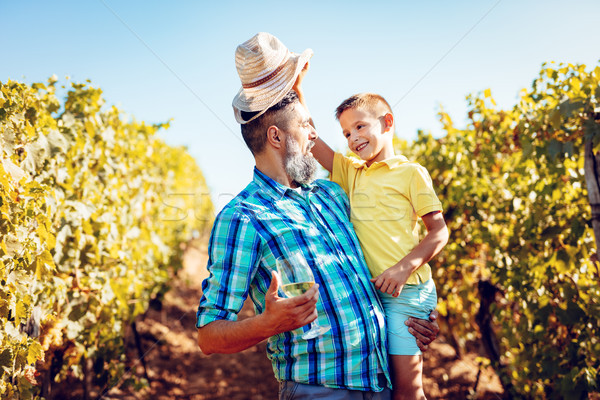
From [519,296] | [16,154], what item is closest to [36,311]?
[16,154]

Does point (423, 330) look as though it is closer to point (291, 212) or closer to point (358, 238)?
point (358, 238)

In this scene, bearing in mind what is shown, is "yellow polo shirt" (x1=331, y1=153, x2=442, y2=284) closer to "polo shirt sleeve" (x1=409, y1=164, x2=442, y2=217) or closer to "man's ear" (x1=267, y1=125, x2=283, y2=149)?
"polo shirt sleeve" (x1=409, y1=164, x2=442, y2=217)

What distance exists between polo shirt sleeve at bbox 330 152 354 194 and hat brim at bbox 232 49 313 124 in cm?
55

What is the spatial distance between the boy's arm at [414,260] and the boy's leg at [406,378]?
10.6 inches

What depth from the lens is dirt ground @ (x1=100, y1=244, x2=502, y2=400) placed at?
199 inches

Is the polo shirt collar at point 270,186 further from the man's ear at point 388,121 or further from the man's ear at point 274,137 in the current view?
the man's ear at point 388,121

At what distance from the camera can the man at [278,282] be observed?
1.71 meters

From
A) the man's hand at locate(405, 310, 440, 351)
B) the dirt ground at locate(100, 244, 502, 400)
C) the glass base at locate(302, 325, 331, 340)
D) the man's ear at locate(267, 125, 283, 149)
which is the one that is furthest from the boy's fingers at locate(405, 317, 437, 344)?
the dirt ground at locate(100, 244, 502, 400)

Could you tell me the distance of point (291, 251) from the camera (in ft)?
6.07

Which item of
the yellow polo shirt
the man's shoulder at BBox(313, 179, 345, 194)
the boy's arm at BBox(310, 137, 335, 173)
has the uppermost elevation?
the boy's arm at BBox(310, 137, 335, 173)

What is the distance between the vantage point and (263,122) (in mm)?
2178

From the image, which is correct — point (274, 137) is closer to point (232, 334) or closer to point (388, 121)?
point (388, 121)

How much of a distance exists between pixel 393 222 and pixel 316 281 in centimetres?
52

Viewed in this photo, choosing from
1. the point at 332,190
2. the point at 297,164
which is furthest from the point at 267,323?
the point at 332,190
